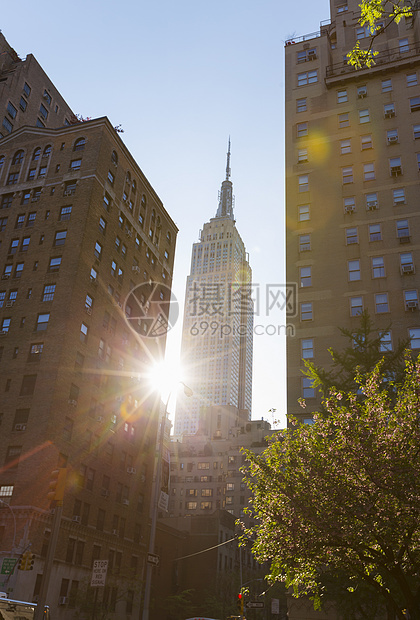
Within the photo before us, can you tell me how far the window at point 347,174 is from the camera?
172 feet

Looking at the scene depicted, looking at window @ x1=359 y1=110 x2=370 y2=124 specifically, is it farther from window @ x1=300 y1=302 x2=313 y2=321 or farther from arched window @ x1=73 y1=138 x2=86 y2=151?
arched window @ x1=73 y1=138 x2=86 y2=151

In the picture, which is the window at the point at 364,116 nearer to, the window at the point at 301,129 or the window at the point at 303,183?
the window at the point at 301,129

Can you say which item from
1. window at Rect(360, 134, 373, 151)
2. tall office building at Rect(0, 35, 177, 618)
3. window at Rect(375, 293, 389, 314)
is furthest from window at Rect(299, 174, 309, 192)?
tall office building at Rect(0, 35, 177, 618)

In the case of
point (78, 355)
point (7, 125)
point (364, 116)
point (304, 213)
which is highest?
point (7, 125)

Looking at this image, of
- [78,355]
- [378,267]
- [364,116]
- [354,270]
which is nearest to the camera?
[378,267]

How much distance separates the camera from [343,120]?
183ft

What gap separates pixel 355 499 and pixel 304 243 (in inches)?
1413

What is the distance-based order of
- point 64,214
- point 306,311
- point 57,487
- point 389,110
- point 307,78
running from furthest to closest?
point 307,78
point 64,214
point 389,110
point 306,311
point 57,487

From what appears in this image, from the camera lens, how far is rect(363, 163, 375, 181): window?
169 ft

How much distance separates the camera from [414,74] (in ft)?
181

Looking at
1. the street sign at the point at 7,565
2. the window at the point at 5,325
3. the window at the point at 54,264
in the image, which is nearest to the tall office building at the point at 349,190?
the window at the point at 54,264

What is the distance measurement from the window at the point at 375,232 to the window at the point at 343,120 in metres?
12.5

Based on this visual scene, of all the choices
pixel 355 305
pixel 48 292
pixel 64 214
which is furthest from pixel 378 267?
pixel 64 214

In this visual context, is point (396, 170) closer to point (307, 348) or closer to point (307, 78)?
point (307, 78)
